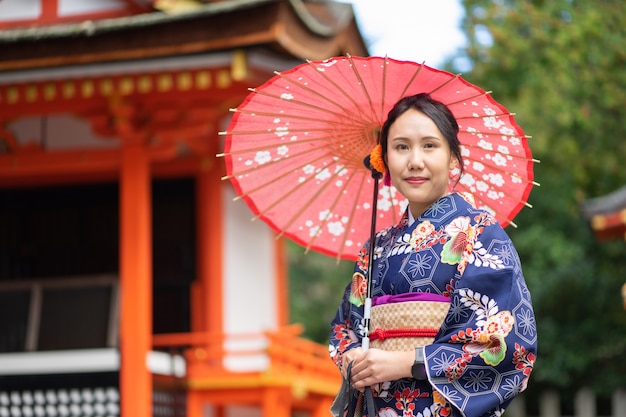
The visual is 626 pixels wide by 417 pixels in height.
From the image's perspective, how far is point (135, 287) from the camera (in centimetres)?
815

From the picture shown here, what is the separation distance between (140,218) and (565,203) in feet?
36.9

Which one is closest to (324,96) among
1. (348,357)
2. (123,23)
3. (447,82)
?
(447,82)

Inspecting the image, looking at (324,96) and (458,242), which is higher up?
(324,96)

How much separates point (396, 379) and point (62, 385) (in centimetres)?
578

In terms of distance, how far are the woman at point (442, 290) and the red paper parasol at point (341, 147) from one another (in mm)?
237

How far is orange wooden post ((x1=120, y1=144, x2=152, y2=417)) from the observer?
26.3 feet

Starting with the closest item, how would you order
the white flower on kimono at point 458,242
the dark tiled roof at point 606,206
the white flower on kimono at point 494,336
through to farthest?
the white flower on kimono at point 494,336 → the white flower on kimono at point 458,242 → the dark tiled roof at point 606,206

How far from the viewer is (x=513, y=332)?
2830 millimetres

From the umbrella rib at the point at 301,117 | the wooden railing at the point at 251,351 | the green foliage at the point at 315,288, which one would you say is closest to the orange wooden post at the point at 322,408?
the wooden railing at the point at 251,351

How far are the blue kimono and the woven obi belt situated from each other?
26mm

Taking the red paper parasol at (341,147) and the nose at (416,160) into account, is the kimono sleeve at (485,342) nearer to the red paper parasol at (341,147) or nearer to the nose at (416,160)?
the nose at (416,160)

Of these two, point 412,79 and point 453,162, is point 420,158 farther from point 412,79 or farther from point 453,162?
point 412,79

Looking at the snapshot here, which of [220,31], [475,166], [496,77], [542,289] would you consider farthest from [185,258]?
[496,77]

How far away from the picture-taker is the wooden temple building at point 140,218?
768 centimetres
